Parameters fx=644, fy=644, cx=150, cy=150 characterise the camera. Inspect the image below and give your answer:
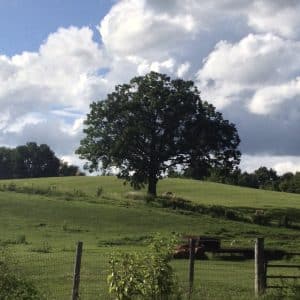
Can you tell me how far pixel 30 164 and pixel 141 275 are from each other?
174152 mm

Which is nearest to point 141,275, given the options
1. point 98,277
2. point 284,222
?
point 98,277

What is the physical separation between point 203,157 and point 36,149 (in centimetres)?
12082

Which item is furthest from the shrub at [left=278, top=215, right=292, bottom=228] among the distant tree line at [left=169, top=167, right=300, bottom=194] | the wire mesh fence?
the distant tree line at [left=169, top=167, right=300, bottom=194]

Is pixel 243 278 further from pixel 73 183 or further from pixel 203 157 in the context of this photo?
pixel 73 183

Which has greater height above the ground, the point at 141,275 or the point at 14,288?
the point at 141,275

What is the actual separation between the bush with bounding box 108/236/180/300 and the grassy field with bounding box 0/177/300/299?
3.12 metres

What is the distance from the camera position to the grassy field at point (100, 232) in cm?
1989

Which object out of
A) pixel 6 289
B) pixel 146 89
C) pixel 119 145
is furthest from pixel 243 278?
pixel 146 89

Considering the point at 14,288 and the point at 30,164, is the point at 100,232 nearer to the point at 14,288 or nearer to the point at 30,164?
the point at 14,288

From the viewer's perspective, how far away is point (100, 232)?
4591 cm

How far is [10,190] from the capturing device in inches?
2603

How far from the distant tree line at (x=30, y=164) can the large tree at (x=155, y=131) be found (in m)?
115

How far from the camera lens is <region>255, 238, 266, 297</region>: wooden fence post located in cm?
1462

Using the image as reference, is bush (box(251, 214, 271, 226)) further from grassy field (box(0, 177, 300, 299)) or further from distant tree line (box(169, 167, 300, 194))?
distant tree line (box(169, 167, 300, 194))
